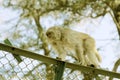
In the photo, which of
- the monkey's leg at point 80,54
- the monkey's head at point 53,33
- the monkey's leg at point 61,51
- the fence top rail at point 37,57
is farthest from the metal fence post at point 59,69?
the monkey's leg at point 80,54

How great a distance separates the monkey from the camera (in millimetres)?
5648

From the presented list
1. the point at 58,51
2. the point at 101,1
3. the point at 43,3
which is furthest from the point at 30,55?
the point at 101,1

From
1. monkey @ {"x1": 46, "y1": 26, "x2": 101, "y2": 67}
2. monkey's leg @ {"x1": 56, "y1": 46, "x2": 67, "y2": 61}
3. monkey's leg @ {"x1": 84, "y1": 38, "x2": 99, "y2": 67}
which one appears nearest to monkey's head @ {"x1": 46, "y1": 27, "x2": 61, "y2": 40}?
monkey @ {"x1": 46, "y1": 26, "x2": 101, "y2": 67}

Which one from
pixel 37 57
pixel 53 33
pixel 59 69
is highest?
pixel 37 57

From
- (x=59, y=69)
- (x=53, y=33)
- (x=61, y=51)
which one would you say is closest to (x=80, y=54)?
(x=61, y=51)

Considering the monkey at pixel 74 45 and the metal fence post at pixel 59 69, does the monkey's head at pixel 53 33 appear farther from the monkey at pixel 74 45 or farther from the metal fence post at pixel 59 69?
the metal fence post at pixel 59 69

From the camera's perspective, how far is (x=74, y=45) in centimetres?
589

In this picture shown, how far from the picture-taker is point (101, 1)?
9969 mm

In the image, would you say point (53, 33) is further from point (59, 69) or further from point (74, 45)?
point (59, 69)

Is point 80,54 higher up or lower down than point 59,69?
lower down

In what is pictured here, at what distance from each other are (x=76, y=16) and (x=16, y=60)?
814 cm

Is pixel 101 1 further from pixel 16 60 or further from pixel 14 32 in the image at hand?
pixel 16 60

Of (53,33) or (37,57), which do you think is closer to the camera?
(37,57)

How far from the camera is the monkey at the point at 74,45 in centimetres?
565
